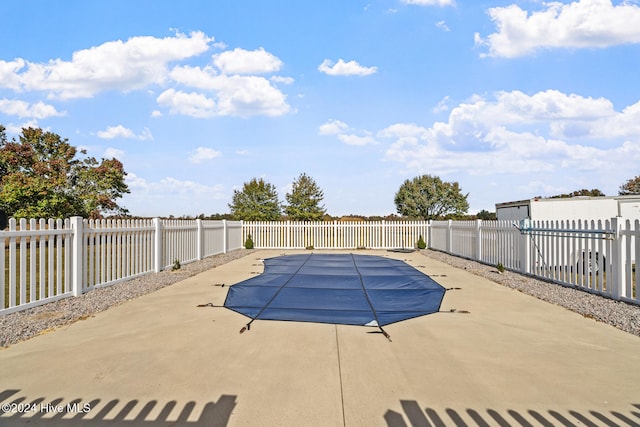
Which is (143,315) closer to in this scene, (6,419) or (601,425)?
(6,419)

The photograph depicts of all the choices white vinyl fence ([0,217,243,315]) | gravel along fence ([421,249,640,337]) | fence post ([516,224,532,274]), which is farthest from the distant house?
white vinyl fence ([0,217,243,315])

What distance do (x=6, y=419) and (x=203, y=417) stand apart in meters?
1.25

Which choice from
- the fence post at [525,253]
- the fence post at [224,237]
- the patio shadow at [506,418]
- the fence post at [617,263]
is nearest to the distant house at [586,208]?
the fence post at [525,253]

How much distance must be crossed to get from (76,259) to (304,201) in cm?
2016

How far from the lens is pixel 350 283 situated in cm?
763

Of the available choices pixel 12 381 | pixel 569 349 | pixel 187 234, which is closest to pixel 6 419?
pixel 12 381

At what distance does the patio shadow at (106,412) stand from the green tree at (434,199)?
3423 cm

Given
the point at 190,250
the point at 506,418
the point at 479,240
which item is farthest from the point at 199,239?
the point at 506,418

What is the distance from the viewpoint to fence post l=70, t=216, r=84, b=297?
6.25 meters

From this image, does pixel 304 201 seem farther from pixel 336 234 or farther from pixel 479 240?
pixel 479 240

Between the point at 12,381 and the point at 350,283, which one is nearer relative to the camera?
the point at 12,381

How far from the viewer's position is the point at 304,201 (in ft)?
85.8

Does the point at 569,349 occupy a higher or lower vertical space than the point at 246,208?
lower

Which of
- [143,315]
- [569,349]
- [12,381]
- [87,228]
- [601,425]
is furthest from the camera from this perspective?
[87,228]
